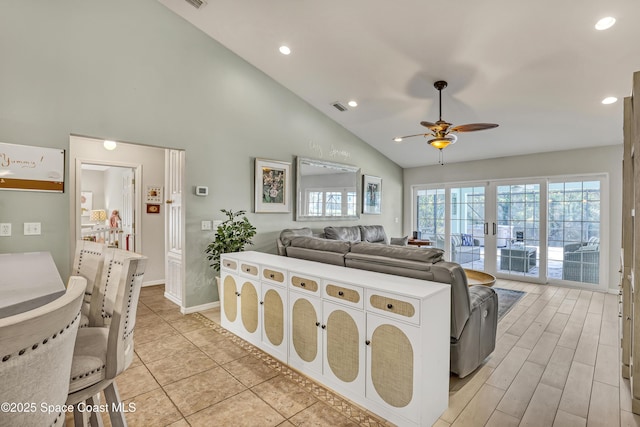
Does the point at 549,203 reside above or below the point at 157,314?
above

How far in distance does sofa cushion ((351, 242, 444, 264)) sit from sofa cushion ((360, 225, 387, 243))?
10.3 feet

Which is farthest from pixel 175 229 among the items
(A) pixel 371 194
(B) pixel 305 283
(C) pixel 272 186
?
(A) pixel 371 194

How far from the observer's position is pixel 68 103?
10.1 feet

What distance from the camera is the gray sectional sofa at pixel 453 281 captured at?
217 cm

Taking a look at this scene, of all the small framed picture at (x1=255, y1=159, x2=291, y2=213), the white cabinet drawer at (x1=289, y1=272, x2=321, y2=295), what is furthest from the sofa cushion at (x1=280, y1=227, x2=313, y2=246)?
the white cabinet drawer at (x1=289, y1=272, x2=321, y2=295)

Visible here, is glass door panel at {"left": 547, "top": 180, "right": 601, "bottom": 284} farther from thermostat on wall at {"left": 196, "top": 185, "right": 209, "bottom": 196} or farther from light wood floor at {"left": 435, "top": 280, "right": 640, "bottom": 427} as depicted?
thermostat on wall at {"left": 196, "top": 185, "right": 209, "bottom": 196}

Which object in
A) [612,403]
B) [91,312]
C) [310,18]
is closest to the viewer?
[91,312]

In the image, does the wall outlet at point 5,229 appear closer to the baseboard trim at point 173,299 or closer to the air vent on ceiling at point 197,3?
the baseboard trim at point 173,299

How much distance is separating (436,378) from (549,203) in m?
5.16

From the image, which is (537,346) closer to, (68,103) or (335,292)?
(335,292)

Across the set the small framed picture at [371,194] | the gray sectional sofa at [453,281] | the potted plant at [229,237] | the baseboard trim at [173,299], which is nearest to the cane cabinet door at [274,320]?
the gray sectional sofa at [453,281]

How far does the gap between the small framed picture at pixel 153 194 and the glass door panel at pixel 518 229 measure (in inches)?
252

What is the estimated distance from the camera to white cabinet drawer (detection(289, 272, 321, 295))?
7.59ft

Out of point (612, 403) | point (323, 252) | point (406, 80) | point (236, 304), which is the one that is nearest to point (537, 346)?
point (612, 403)
